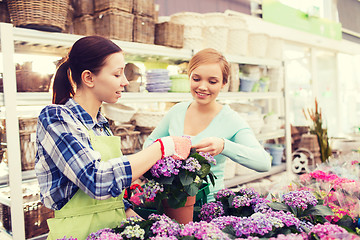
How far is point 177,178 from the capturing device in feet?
A: 3.47

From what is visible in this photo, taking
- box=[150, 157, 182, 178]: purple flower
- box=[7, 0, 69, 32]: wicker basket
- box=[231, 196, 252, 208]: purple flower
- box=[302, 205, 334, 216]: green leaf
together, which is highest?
box=[7, 0, 69, 32]: wicker basket

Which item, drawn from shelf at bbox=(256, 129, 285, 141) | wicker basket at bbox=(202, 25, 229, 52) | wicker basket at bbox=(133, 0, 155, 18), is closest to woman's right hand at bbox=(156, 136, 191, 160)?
wicker basket at bbox=(133, 0, 155, 18)

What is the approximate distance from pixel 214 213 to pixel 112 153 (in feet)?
1.47

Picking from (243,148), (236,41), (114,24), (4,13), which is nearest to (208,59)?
(243,148)

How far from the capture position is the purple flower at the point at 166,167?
103 cm

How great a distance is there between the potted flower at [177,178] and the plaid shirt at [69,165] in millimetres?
96

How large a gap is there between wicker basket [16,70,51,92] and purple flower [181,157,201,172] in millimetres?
1698

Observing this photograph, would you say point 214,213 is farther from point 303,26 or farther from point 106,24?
point 303,26

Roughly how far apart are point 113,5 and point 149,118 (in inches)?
41.8

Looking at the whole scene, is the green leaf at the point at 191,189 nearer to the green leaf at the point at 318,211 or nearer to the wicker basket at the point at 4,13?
the green leaf at the point at 318,211

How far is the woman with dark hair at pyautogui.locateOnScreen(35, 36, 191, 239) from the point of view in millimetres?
1004

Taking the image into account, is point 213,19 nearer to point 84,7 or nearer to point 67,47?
point 84,7

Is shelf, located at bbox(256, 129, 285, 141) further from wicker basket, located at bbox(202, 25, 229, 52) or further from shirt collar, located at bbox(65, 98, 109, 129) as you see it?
shirt collar, located at bbox(65, 98, 109, 129)

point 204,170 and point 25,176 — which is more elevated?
point 204,170
